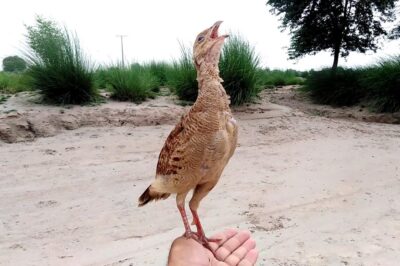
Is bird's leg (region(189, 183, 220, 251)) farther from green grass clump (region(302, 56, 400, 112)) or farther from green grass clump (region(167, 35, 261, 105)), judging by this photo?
green grass clump (region(302, 56, 400, 112))

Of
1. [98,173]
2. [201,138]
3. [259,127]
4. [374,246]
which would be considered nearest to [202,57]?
[201,138]

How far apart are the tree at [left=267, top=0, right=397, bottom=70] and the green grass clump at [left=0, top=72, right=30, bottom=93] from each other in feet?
30.7

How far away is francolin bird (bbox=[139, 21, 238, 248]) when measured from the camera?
153cm

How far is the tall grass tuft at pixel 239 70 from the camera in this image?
844cm

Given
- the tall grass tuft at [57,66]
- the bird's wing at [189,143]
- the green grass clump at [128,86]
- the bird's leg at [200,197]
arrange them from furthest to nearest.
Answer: the green grass clump at [128,86]
the tall grass tuft at [57,66]
the bird's leg at [200,197]
the bird's wing at [189,143]

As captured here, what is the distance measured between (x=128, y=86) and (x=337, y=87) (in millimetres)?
6338

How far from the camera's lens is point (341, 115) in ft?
33.2

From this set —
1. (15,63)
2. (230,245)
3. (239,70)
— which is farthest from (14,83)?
(230,245)

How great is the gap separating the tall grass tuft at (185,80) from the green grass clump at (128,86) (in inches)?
24.1

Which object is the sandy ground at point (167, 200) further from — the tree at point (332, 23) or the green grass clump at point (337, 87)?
the tree at point (332, 23)

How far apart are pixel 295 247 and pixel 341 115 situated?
7.60 meters

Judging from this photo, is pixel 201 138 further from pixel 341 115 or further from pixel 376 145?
pixel 341 115

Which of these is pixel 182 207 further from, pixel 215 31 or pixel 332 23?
pixel 332 23

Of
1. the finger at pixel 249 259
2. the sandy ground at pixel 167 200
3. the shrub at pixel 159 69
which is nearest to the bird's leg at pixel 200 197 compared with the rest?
the finger at pixel 249 259
